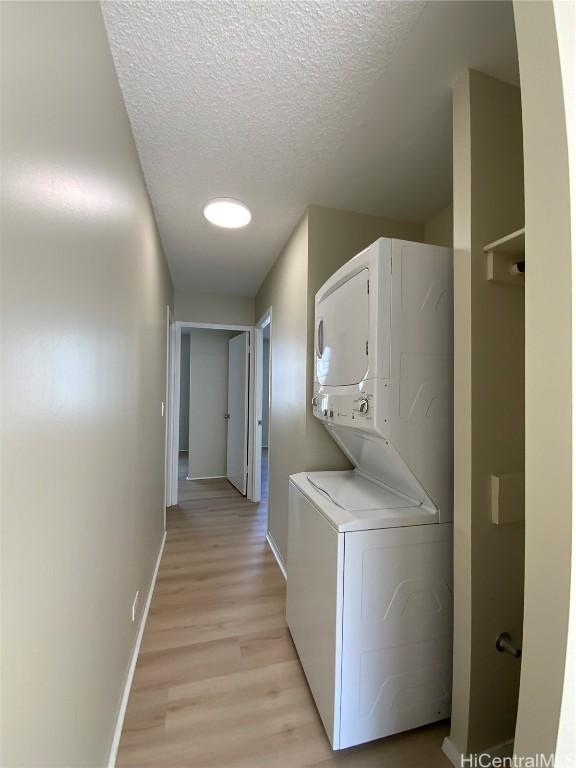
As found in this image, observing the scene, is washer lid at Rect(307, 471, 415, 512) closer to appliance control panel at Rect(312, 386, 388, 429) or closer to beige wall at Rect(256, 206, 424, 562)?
beige wall at Rect(256, 206, 424, 562)

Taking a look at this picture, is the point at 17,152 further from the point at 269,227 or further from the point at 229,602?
the point at 229,602

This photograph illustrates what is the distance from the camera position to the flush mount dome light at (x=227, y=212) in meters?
1.95

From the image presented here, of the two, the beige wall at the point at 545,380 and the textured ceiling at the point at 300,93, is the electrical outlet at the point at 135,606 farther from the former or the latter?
the textured ceiling at the point at 300,93

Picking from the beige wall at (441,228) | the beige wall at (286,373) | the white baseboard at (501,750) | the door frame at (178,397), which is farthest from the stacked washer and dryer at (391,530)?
the door frame at (178,397)

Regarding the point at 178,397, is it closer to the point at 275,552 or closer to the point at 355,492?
the point at 275,552

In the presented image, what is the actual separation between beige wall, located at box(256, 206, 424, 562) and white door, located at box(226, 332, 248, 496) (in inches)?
56.5

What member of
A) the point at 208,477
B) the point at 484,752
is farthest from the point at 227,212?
the point at 208,477

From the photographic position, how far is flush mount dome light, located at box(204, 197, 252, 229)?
6.40ft

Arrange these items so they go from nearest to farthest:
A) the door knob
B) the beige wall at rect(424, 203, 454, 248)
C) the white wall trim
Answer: the door knob, the beige wall at rect(424, 203, 454, 248), the white wall trim

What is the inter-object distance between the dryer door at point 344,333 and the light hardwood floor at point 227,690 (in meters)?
1.40

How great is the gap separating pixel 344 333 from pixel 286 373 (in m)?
1.07

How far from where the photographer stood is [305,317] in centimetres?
201

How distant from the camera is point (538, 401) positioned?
677mm

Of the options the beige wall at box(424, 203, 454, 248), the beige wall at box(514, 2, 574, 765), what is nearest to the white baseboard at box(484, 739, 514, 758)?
the beige wall at box(514, 2, 574, 765)
